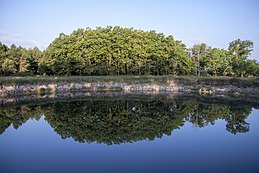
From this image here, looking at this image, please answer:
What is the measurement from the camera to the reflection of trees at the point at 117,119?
33.8 feet

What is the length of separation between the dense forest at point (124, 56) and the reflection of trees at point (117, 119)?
80.4 feet

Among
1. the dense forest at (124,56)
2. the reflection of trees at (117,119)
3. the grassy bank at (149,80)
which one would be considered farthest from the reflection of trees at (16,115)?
the dense forest at (124,56)

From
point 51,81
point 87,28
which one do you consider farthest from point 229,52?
point 51,81

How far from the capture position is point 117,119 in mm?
13398

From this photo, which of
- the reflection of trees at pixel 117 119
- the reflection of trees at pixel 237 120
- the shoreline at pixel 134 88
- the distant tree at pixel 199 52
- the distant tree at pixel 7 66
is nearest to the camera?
the reflection of trees at pixel 117 119

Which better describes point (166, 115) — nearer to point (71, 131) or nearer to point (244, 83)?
point (71, 131)

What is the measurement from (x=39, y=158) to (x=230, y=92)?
2494cm

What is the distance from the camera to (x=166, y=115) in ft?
48.0

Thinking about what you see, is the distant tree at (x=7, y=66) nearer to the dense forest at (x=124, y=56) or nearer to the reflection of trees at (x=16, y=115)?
the dense forest at (x=124, y=56)

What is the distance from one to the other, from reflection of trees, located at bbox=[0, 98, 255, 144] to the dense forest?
24.5 meters

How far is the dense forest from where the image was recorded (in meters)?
41.0

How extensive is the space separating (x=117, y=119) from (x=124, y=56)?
29596 millimetres

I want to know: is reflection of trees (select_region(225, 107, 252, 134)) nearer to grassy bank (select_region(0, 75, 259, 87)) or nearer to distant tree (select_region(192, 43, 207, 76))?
grassy bank (select_region(0, 75, 259, 87))

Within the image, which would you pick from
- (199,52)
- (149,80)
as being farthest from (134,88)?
(199,52)
